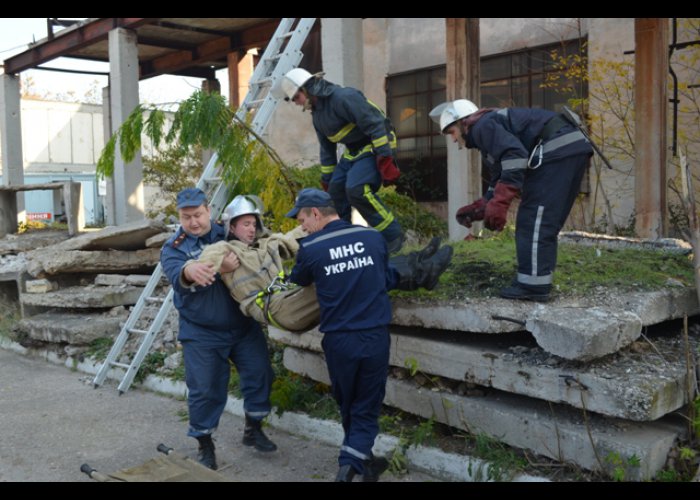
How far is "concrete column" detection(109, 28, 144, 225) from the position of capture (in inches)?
504

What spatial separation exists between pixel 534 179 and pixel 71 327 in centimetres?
598

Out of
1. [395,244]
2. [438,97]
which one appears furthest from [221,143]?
[438,97]

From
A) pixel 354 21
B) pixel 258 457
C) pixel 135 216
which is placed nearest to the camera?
pixel 258 457

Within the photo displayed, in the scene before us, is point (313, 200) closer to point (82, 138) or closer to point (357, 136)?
point (357, 136)

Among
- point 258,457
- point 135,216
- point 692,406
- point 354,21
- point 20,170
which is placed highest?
point 354,21

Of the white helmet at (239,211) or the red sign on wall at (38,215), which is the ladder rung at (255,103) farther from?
the red sign on wall at (38,215)

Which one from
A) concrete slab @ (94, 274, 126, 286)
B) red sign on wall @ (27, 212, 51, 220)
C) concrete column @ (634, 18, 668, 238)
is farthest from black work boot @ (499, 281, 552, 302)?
red sign on wall @ (27, 212, 51, 220)

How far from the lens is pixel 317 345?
5.39 meters

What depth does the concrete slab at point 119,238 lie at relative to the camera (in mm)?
8844

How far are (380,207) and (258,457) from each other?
215cm

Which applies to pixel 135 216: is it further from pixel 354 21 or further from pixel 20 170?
pixel 354 21

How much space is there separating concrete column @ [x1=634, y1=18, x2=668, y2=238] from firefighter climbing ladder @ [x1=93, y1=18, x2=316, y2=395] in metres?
3.84
